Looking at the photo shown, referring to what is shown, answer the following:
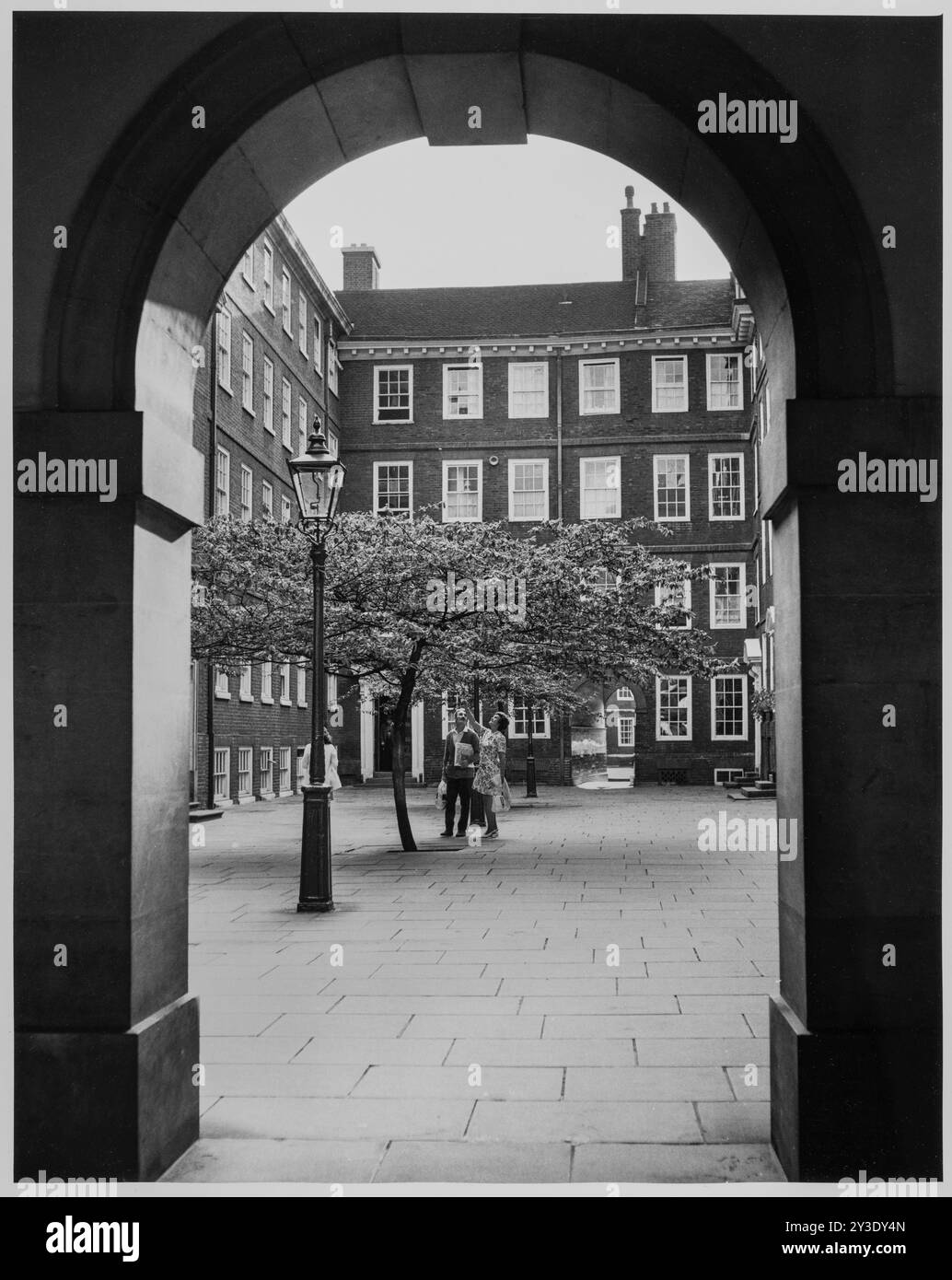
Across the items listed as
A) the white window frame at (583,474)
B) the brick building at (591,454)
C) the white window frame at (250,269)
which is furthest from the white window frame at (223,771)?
the white window frame at (583,474)

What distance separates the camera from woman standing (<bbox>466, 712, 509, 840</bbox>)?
59.1 ft

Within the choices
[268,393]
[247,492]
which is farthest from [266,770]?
[268,393]

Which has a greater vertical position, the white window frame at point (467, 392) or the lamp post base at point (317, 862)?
the white window frame at point (467, 392)

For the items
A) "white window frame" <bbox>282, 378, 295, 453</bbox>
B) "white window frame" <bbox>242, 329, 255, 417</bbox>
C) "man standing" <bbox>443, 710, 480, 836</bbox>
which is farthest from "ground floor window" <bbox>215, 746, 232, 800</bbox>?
"white window frame" <bbox>282, 378, 295, 453</bbox>

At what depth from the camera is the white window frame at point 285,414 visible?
34075 millimetres

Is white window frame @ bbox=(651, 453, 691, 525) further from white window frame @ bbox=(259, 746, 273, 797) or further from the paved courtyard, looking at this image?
the paved courtyard

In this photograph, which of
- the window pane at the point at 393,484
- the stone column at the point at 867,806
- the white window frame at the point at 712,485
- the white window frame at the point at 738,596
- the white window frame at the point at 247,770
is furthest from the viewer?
the window pane at the point at 393,484

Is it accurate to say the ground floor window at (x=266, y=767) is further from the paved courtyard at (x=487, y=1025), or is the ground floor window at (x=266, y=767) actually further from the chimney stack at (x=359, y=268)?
the chimney stack at (x=359, y=268)

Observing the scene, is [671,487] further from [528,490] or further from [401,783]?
[401,783]

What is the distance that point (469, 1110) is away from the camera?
18.4 feet

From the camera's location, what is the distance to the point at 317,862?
11.8 metres

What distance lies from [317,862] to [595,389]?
103 ft

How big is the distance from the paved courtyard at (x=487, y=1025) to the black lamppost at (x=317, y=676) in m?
0.37
